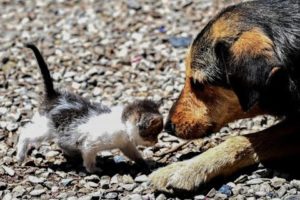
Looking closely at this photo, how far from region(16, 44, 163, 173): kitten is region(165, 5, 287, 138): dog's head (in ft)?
0.67

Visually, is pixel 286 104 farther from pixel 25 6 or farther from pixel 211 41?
pixel 25 6

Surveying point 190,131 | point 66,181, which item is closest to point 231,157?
point 190,131

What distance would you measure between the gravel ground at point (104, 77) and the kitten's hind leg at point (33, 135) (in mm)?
111

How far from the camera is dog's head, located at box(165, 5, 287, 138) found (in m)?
4.54

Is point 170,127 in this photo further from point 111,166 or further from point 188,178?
point 111,166

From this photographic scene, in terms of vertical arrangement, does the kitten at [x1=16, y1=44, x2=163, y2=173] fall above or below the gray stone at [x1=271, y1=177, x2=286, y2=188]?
above

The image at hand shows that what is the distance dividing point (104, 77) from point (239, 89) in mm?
2512

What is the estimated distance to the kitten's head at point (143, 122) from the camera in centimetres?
516

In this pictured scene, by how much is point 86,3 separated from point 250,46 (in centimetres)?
446

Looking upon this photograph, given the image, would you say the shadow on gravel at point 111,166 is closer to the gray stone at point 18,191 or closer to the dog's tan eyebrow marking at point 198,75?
the gray stone at point 18,191

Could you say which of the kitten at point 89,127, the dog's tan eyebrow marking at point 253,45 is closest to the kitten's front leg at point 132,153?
the kitten at point 89,127

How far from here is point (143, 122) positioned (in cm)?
516

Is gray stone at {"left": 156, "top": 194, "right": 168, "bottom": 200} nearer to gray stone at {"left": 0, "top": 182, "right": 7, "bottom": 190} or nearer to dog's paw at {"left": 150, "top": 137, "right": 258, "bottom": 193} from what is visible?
dog's paw at {"left": 150, "top": 137, "right": 258, "bottom": 193}

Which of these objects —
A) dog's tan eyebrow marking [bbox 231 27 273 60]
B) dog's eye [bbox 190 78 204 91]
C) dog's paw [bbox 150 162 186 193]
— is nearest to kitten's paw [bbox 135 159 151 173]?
dog's paw [bbox 150 162 186 193]
